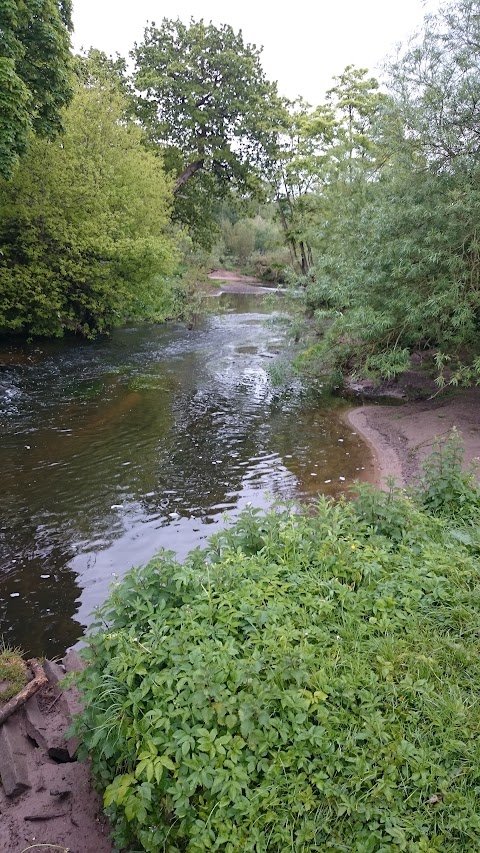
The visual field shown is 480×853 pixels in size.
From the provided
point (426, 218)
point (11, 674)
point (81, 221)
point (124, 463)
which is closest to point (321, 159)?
point (81, 221)

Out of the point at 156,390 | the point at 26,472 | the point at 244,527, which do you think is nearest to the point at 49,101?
the point at 156,390

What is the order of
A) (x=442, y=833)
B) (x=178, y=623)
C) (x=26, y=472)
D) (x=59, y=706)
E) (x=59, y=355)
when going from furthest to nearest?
(x=59, y=355) < (x=26, y=472) < (x=59, y=706) < (x=178, y=623) < (x=442, y=833)

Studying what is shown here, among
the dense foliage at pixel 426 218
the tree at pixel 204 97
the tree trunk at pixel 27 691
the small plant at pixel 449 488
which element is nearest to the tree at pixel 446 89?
the dense foliage at pixel 426 218

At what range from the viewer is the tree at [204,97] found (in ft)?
73.3

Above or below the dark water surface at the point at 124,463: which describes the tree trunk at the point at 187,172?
above

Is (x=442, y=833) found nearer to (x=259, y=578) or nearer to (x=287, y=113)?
(x=259, y=578)

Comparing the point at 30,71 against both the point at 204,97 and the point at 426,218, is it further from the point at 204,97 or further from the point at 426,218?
the point at 204,97

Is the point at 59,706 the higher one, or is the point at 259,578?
the point at 259,578

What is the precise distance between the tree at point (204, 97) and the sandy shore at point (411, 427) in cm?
1669

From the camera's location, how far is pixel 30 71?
11.9 m

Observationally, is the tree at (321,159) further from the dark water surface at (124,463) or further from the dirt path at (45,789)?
the dirt path at (45,789)

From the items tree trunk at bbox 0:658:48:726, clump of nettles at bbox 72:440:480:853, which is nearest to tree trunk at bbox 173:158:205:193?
tree trunk at bbox 0:658:48:726

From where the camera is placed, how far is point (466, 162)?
29.6 ft

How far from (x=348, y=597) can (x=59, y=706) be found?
2.40 meters
